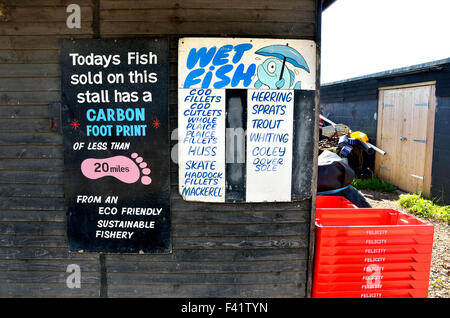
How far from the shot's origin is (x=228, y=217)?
11.6ft

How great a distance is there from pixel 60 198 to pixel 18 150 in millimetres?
645

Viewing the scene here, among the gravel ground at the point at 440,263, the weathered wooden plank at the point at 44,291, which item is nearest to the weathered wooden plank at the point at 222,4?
the weathered wooden plank at the point at 44,291

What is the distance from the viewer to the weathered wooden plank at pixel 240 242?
11.6 feet

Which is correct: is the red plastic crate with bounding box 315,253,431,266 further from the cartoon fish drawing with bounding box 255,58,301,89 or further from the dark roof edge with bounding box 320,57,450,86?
the dark roof edge with bounding box 320,57,450,86

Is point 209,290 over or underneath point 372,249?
underneath

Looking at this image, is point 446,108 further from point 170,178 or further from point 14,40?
point 14,40

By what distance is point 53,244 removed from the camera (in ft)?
11.8

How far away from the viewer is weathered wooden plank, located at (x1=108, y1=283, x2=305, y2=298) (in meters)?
3.60

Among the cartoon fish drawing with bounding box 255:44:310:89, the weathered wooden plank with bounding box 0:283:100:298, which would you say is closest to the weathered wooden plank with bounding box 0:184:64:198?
the weathered wooden plank with bounding box 0:283:100:298

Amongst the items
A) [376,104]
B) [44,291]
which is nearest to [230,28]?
[44,291]

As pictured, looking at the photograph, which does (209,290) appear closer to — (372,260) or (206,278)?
(206,278)

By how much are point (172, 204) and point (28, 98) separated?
5.87 ft

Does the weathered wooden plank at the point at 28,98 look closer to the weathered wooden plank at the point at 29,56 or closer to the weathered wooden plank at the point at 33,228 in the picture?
the weathered wooden plank at the point at 29,56

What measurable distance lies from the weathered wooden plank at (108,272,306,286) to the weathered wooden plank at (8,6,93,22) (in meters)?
2.62
